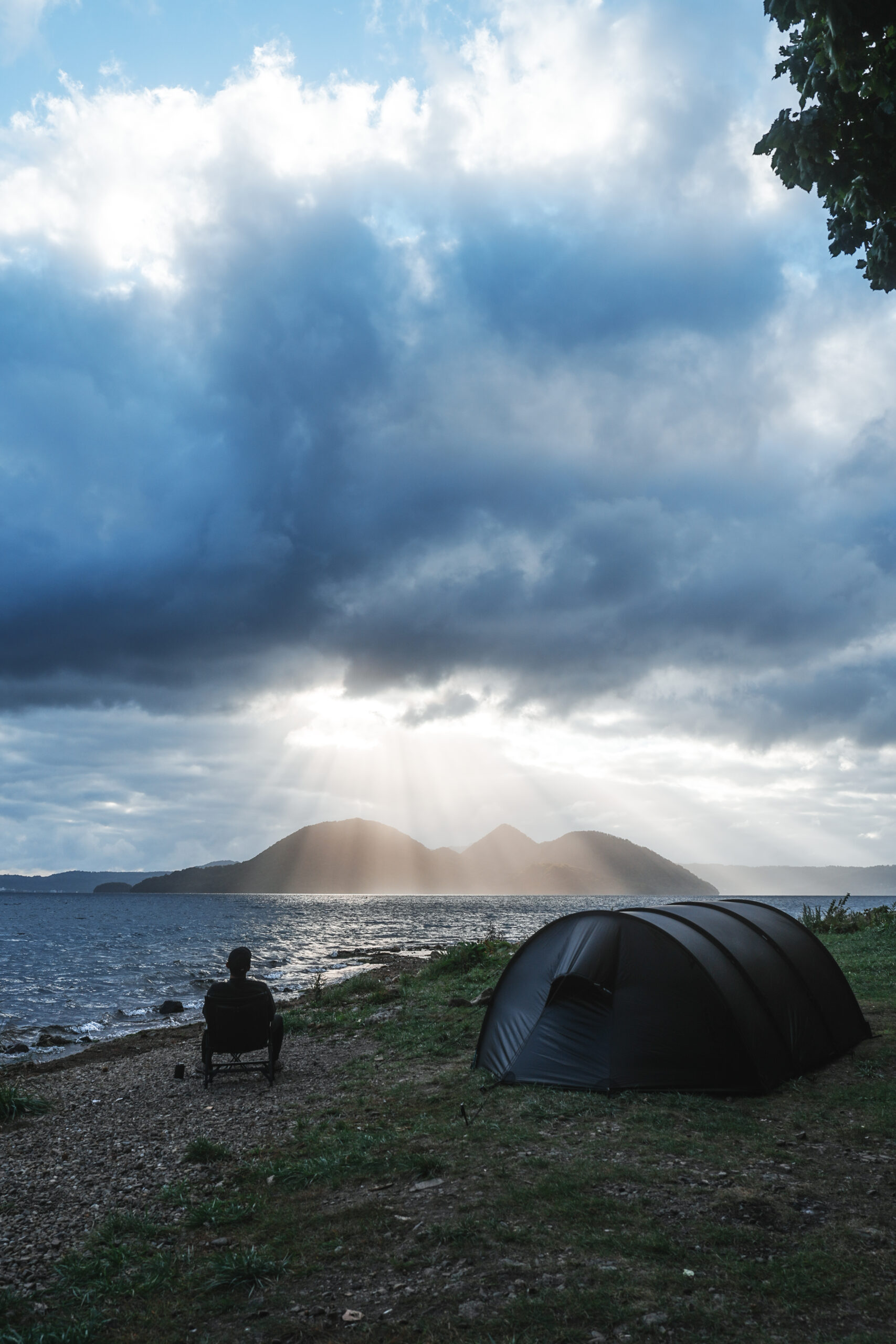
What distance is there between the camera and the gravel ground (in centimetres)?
774

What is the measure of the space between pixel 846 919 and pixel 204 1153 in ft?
107

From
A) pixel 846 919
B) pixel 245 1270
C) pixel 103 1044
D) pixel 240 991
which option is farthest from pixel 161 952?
pixel 245 1270

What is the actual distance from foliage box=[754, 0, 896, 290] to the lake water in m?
11.8

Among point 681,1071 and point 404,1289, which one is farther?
point 681,1071

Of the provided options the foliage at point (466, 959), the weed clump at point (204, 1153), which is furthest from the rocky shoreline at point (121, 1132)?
the foliage at point (466, 959)

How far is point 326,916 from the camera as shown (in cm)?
12375

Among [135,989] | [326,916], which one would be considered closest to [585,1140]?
[135,989]

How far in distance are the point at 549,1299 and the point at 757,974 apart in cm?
801

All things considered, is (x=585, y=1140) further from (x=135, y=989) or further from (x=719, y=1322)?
(x=135, y=989)

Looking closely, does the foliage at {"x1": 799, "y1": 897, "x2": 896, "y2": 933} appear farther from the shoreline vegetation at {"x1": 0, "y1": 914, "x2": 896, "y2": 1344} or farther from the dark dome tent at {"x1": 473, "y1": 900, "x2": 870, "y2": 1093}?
the shoreline vegetation at {"x1": 0, "y1": 914, "x2": 896, "y2": 1344}

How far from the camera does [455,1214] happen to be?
23.6 feet

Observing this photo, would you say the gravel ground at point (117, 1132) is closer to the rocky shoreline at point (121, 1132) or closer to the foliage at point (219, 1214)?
the rocky shoreline at point (121, 1132)

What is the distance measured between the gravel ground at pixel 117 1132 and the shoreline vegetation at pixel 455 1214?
49 mm

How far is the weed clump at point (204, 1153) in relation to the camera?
378 inches
